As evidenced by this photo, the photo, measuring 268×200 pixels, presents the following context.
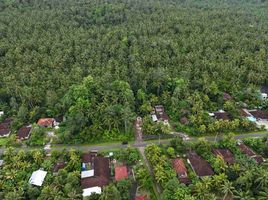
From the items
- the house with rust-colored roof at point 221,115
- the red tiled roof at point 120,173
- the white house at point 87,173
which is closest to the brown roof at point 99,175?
the white house at point 87,173

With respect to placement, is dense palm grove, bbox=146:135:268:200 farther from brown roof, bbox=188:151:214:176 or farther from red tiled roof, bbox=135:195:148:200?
red tiled roof, bbox=135:195:148:200

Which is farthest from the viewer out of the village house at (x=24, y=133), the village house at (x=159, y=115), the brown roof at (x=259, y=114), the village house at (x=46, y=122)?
the brown roof at (x=259, y=114)

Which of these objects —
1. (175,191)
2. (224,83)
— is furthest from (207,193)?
(224,83)

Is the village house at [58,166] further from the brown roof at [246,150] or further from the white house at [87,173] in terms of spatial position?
the brown roof at [246,150]

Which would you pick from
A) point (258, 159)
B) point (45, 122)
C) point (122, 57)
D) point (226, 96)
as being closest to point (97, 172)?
point (45, 122)

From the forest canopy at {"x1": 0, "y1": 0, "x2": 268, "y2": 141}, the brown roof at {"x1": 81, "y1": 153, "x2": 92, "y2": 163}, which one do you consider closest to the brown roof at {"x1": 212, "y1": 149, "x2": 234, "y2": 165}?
A: the forest canopy at {"x1": 0, "y1": 0, "x2": 268, "y2": 141}

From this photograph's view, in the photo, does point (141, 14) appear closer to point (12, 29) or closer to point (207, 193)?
point (12, 29)
